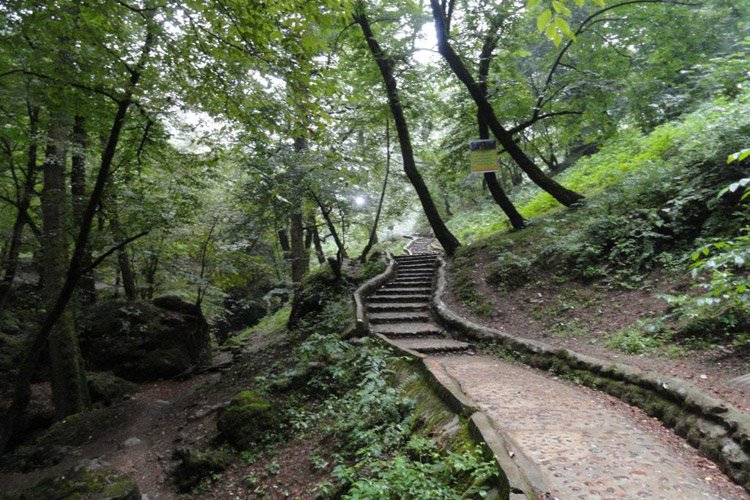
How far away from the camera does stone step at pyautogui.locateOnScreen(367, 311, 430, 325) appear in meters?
10.1

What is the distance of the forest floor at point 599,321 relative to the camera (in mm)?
4840

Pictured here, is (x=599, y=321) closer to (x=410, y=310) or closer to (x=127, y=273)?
(x=410, y=310)

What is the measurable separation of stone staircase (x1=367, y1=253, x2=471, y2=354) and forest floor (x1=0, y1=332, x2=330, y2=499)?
289 centimetres

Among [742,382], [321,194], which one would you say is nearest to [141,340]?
[321,194]

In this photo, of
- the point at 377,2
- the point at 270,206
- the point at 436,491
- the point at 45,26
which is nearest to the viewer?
the point at 436,491

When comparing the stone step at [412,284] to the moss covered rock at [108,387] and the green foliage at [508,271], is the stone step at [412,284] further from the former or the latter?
the moss covered rock at [108,387]

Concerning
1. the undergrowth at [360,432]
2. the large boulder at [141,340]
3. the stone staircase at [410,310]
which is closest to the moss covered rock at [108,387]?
the large boulder at [141,340]

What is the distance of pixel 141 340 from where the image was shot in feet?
42.2

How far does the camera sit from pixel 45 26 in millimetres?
4598

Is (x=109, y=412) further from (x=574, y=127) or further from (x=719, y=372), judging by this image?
(x=574, y=127)

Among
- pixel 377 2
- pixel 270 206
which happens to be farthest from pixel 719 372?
pixel 377 2

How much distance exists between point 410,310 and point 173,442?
6.17 m

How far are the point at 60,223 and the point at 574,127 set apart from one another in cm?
1383

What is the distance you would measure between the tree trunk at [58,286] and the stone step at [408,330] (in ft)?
22.8
